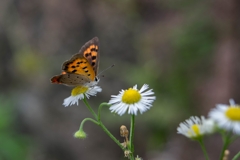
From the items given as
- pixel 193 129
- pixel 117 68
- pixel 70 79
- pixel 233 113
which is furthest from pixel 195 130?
pixel 117 68

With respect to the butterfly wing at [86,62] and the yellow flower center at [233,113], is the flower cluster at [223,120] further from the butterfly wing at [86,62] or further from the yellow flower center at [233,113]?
the butterfly wing at [86,62]

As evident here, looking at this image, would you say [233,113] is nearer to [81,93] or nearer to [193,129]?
[193,129]

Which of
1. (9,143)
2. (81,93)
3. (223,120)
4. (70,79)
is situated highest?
(9,143)

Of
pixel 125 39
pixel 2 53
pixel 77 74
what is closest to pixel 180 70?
pixel 125 39

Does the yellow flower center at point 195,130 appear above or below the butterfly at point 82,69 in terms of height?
below

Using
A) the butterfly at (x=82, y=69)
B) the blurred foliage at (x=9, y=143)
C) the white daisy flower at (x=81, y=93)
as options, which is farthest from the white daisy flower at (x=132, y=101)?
the blurred foliage at (x=9, y=143)
